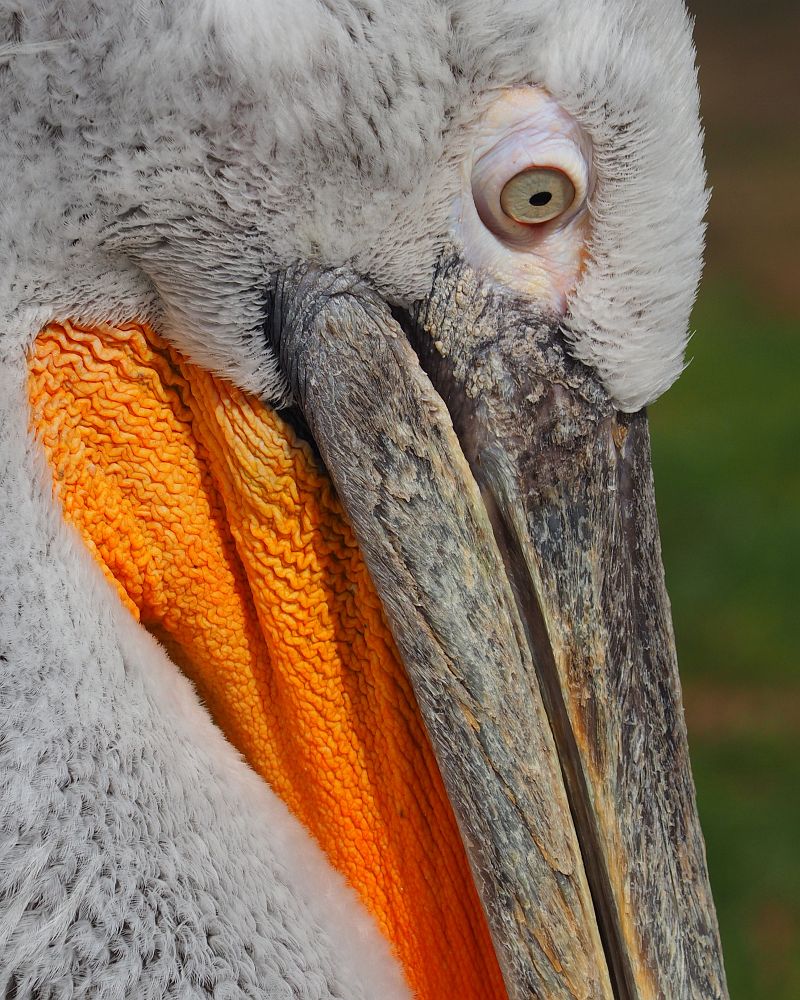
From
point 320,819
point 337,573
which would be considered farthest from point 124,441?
point 320,819

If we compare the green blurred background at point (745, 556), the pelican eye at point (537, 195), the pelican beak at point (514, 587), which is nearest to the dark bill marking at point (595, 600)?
the pelican beak at point (514, 587)

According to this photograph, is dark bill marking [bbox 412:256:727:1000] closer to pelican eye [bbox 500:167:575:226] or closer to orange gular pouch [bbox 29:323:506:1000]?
pelican eye [bbox 500:167:575:226]

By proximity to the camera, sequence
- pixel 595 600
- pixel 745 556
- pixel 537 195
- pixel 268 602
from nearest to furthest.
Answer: pixel 537 195, pixel 595 600, pixel 268 602, pixel 745 556

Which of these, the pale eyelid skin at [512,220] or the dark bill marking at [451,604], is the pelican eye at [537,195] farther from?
the dark bill marking at [451,604]

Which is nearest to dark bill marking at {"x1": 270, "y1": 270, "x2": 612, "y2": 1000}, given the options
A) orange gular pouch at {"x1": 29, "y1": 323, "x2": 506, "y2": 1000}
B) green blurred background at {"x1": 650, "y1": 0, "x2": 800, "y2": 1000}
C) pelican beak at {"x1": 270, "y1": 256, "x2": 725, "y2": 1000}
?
pelican beak at {"x1": 270, "y1": 256, "x2": 725, "y2": 1000}

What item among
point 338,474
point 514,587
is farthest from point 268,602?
point 514,587

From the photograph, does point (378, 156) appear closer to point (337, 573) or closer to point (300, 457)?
point (300, 457)

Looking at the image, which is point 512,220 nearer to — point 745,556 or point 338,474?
point 338,474

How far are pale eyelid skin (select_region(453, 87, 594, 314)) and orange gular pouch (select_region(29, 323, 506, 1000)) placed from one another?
419 millimetres

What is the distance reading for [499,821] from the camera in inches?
72.8

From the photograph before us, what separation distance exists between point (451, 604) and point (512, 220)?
57 cm

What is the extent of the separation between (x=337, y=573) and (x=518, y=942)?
2.11ft

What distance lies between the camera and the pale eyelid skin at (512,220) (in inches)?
67.8

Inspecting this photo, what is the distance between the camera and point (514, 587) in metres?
1.86
